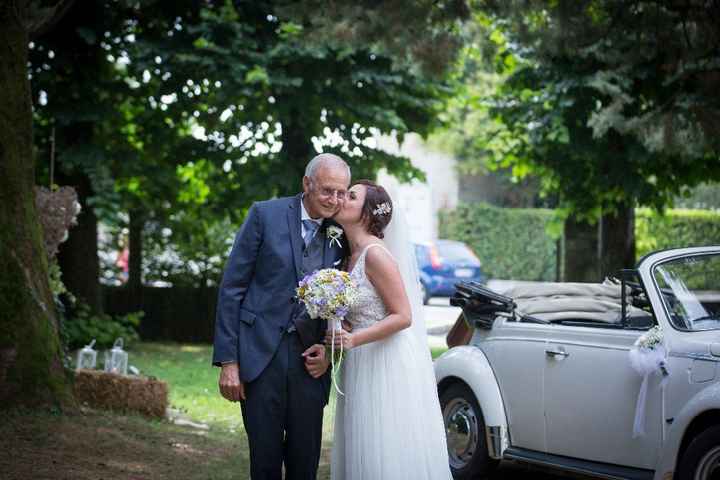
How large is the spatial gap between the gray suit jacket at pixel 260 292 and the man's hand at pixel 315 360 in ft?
0.18

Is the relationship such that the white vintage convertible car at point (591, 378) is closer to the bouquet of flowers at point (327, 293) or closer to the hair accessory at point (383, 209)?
the hair accessory at point (383, 209)

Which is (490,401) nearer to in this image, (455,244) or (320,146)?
(320,146)

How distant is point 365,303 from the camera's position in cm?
541

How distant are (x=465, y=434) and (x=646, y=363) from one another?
202cm

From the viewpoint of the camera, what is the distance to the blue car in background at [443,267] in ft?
91.8

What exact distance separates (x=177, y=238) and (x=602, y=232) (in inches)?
328

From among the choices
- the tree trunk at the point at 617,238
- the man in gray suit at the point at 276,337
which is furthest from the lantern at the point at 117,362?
the tree trunk at the point at 617,238

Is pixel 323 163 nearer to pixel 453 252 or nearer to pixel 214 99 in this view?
pixel 214 99

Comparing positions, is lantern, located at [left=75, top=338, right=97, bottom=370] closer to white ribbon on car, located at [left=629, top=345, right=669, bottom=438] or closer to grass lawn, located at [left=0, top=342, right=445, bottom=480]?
grass lawn, located at [left=0, top=342, right=445, bottom=480]

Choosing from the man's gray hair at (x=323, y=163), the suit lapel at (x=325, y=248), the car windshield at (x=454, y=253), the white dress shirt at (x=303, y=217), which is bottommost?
the suit lapel at (x=325, y=248)

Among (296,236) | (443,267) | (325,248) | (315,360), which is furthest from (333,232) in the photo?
(443,267)

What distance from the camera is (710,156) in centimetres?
1597

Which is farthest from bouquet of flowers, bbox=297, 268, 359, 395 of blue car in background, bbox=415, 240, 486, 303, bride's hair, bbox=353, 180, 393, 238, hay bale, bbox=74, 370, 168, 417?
blue car in background, bbox=415, 240, 486, 303

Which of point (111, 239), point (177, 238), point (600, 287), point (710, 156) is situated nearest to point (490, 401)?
point (600, 287)
